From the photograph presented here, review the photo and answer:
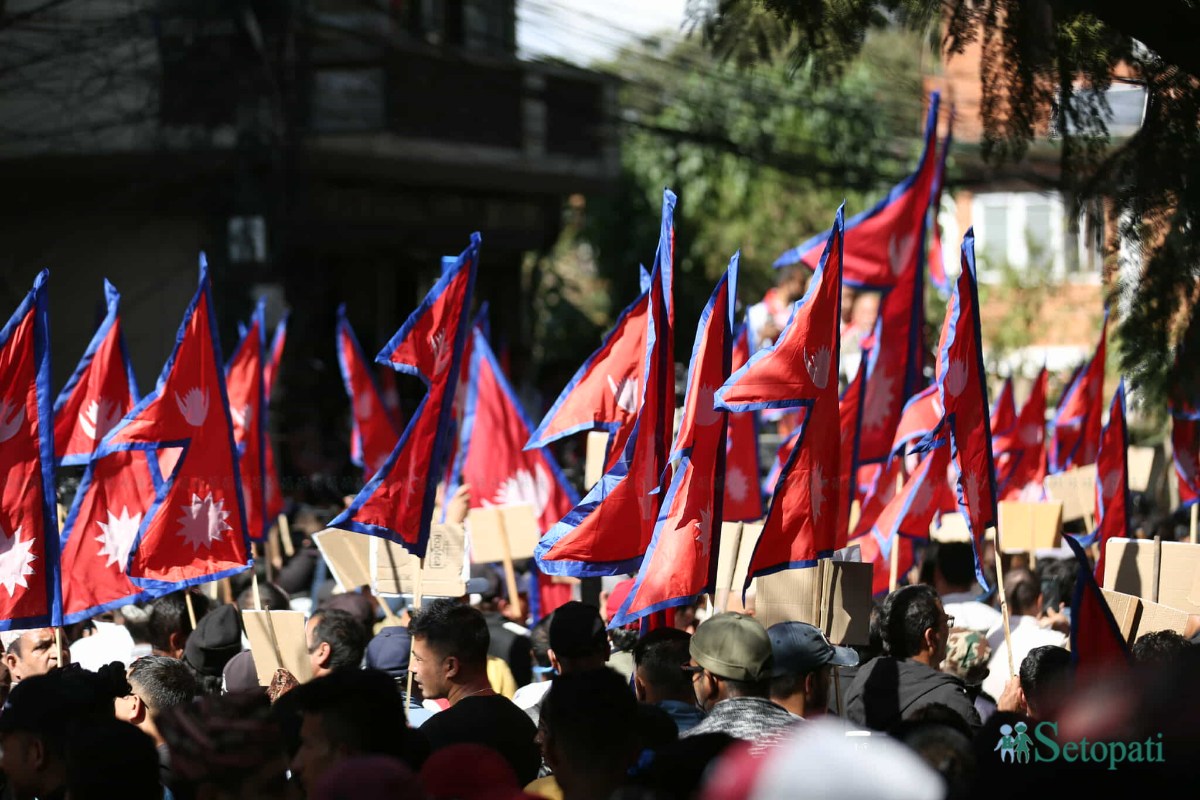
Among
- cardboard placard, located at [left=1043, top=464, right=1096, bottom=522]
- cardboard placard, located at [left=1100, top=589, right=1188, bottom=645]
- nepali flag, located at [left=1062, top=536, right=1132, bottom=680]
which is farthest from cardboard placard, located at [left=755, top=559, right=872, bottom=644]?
cardboard placard, located at [left=1043, top=464, right=1096, bottom=522]

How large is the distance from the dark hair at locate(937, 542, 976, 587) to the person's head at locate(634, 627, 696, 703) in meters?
2.36

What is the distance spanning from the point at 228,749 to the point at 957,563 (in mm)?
4193

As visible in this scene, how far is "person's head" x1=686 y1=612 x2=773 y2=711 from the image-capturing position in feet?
13.9

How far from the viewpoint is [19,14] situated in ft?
44.4

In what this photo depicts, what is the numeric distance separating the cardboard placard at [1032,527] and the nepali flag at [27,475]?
4573mm

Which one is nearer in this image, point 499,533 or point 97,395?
point 97,395

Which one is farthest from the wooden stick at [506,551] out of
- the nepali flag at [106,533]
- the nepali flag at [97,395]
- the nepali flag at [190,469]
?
the nepali flag at [97,395]

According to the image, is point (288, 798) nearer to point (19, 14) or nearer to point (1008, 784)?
point (1008, 784)

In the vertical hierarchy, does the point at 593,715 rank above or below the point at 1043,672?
above

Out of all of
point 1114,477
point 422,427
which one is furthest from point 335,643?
point 1114,477

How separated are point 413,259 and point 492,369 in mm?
10356

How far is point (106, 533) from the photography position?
6.98 m

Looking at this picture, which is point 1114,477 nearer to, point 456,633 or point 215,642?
point 456,633

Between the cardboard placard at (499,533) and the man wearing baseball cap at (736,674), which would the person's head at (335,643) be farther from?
the cardboard placard at (499,533)
